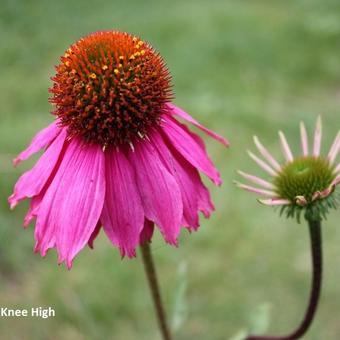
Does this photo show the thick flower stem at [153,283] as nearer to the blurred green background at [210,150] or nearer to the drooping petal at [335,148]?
the blurred green background at [210,150]

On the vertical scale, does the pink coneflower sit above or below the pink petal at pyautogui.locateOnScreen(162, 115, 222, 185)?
below

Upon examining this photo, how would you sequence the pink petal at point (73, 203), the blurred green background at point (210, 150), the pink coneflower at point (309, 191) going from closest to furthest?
1. the pink petal at point (73, 203)
2. the pink coneflower at point (309, 191)
3. the blurred green background at point (210, 150)

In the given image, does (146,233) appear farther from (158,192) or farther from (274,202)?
(274,202)

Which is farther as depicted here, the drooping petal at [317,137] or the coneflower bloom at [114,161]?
the drooping petal at [317,137]

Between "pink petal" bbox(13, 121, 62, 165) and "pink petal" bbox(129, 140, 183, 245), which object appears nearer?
"pink petal" bbox(129, 140, 183, 245)

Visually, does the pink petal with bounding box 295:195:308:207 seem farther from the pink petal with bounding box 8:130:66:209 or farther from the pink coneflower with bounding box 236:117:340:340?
the pink petal with bounding box 8:130:66:209

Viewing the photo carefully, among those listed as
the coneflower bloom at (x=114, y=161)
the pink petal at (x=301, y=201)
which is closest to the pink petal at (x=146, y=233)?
the coneflower bloom at (x=114, y=161)

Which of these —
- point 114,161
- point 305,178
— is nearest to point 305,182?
point 305,178

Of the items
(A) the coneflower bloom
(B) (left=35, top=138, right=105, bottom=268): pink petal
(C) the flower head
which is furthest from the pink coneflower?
(B) (left=35, top=138, right=105, bottom=268): pink petal
